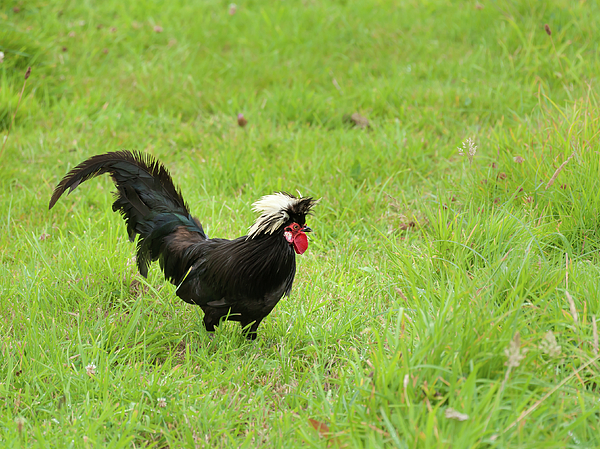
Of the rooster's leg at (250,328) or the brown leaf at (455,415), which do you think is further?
the rooster's leg at (250,328)

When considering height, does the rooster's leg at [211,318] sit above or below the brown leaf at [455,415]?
below

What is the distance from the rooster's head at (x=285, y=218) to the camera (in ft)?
9.28

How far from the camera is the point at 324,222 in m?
4.48

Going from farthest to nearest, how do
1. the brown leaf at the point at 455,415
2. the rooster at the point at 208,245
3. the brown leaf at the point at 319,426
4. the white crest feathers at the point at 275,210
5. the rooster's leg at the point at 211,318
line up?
the rooster's leg at the point at 211,318 < the rooster at the point at 208,245 < the white crest feathers at the point at 275,210 < the brown leaf at the point at 319,426 < the brown leaf at the point at 455,415

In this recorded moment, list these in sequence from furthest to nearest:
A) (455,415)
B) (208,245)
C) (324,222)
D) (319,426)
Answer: (324,222) → (208,245) → (319,426) → (455,415)

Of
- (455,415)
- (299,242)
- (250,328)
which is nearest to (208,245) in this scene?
(250,328)

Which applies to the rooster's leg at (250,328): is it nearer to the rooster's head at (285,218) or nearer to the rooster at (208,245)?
the rooster at (208,245)

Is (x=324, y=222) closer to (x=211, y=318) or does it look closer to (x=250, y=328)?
(x=250, y=328)

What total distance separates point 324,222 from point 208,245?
4.66 ft

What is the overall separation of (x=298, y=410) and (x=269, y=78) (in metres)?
4.91

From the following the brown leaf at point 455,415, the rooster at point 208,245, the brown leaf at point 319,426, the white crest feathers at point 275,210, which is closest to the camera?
the brown leaf at point 455,415

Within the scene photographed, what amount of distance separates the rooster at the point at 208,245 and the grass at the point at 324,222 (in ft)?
0.81

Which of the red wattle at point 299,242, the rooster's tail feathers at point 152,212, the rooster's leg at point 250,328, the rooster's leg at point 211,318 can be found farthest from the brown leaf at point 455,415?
the rooster's tail feathers at point 152,212

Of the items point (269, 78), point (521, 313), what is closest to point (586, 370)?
point (521, 313)
